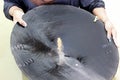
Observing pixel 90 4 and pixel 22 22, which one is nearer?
pixel 22 22

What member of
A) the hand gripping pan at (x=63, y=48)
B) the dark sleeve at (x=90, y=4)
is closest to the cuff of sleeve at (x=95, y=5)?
the dark sleeve at (x=90, y=4)

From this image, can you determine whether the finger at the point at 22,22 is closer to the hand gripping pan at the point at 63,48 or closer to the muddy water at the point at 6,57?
the hand gripping pan at the point at 63,48

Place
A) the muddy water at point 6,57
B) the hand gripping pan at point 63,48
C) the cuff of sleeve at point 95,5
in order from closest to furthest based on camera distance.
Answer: the hand gripping pan at point 63,48
the cuff of sleeve at point 95,5
the muddy water at point 6,57

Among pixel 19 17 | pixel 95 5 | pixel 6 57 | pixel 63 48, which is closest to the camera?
pixel 63 48

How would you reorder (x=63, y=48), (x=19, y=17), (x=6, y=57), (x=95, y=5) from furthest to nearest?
(x=6, y=57) → (x=95, y=5) → (x=19, y=17) → (x=63, y=48)

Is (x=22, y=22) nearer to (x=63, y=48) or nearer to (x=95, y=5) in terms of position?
(x=63, y=48)

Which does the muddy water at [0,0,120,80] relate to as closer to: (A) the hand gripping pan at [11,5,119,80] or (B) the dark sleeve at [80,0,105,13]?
(B) the dark sleeve at [80,0,105,13]

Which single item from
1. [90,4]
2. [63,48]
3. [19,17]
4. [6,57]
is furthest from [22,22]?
[6,57]

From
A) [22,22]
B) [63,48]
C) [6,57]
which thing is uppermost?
[6,57]

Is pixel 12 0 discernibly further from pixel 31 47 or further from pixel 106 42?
pixel 106 42

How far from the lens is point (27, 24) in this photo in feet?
2.78

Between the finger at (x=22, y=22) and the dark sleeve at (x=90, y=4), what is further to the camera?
the dark sleeve at (x=90, y=4)

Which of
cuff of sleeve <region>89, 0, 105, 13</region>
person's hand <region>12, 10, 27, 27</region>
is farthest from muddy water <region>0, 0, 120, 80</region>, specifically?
person's hand <region>12, 10, 27, 27</region>

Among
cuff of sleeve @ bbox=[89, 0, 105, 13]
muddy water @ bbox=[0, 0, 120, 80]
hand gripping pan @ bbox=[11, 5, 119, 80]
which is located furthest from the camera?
muddy water @ bbox=[0, 0, 120, 80]
